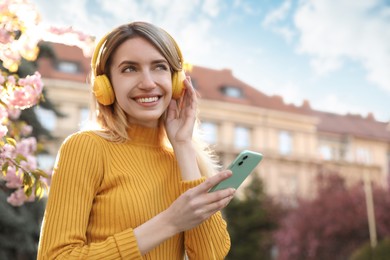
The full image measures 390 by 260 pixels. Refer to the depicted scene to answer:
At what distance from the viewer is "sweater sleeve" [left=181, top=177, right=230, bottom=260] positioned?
7.46 feet

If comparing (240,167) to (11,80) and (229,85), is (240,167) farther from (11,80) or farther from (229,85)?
(229,85)

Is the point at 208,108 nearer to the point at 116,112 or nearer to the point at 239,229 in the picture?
the point at 239,229

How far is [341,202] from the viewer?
90.8 ft

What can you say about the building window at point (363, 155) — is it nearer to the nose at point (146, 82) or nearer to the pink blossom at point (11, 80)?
the pink blossom at point (11, 80)

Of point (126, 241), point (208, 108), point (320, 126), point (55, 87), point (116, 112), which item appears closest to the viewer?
point (126, 241)

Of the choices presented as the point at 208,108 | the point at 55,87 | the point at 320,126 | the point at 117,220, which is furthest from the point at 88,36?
the point at 320,126

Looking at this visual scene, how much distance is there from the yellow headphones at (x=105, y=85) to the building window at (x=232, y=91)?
34832 mm

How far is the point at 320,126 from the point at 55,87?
20.4 m

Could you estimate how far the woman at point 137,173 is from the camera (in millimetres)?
1984

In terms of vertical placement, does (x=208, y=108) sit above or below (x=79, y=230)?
above

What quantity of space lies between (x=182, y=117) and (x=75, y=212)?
0.71 metres

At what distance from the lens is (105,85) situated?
2.34m

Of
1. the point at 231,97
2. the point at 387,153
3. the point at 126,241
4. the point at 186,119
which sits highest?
the point at 231,97

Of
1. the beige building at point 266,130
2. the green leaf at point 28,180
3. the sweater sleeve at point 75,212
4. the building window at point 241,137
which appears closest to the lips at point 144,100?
the sweater sleeve at point 75,212
